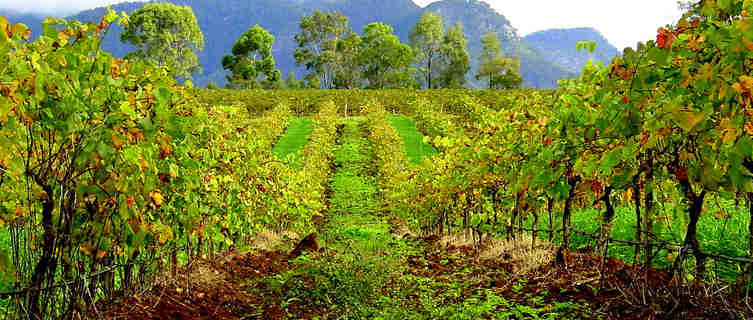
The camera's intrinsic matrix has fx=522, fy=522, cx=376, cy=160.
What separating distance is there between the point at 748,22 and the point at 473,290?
168 inches

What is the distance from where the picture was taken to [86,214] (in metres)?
3.37

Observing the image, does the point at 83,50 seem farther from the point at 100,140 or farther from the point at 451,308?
the point at 451,308

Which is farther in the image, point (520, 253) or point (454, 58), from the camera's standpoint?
point (454, 58)

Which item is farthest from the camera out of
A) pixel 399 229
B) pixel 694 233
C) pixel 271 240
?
pixel 399 229

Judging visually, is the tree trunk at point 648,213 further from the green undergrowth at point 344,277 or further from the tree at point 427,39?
the tree at point 427,39

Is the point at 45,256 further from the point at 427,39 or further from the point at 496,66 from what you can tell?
the point at 427,39

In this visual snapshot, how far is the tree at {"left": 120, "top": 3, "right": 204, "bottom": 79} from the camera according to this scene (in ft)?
169

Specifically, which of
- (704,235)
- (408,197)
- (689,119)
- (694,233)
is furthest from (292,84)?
(689,119)

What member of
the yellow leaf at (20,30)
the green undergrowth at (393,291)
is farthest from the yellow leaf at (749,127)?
the yellow leaf at (20,30)

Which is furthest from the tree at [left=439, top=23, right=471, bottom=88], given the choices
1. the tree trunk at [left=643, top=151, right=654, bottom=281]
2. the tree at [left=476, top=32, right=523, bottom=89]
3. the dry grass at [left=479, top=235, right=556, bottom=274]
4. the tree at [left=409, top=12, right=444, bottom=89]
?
the tree trunk at [left=643, top=151, right=654, bottom=281]

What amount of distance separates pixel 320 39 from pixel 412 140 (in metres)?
48.0

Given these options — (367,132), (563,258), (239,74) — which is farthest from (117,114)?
(239,74)

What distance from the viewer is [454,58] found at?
235 ft

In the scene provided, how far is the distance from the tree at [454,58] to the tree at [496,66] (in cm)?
275
